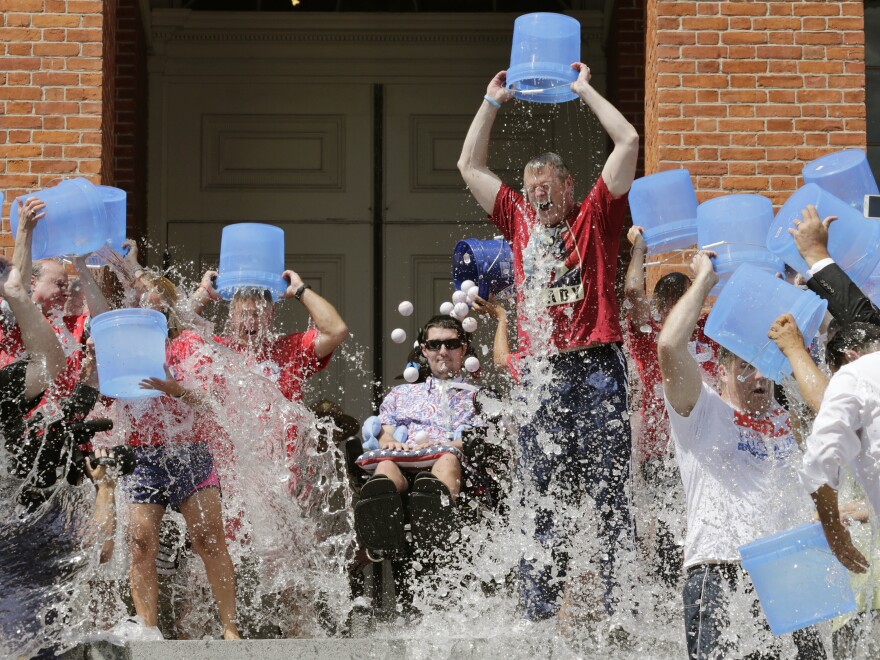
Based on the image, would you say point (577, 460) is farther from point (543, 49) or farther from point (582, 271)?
point (543, 49)

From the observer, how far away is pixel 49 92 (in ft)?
23.2

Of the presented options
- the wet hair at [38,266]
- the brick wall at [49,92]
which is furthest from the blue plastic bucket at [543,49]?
the brick wall at [49,92]

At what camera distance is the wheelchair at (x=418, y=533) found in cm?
595

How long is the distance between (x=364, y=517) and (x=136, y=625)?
45.7 inches

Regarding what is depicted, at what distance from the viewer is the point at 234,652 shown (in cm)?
472

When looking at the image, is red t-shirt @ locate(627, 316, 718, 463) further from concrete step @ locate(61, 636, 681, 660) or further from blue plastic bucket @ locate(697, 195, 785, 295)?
concrete step @ locate(61, 636, 681, 660)

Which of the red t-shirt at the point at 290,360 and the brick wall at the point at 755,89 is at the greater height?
the brick wall at the point at 755,89

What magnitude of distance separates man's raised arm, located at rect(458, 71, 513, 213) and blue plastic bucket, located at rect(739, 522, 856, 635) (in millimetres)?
2032

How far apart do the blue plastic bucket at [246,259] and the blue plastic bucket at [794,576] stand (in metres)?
2.81

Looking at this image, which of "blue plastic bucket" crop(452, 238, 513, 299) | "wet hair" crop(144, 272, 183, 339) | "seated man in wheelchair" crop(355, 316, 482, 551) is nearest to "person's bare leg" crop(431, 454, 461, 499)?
"seated man in wheelchair" crop(355, 316, 482, 551)

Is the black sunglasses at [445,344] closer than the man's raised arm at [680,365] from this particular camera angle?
No

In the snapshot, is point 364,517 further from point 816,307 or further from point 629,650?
point 816,307

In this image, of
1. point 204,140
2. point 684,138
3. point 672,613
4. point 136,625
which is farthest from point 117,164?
point 672,613

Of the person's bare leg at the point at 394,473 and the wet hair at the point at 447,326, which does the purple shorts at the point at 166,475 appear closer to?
the person's bare leg at the point at 394,473
